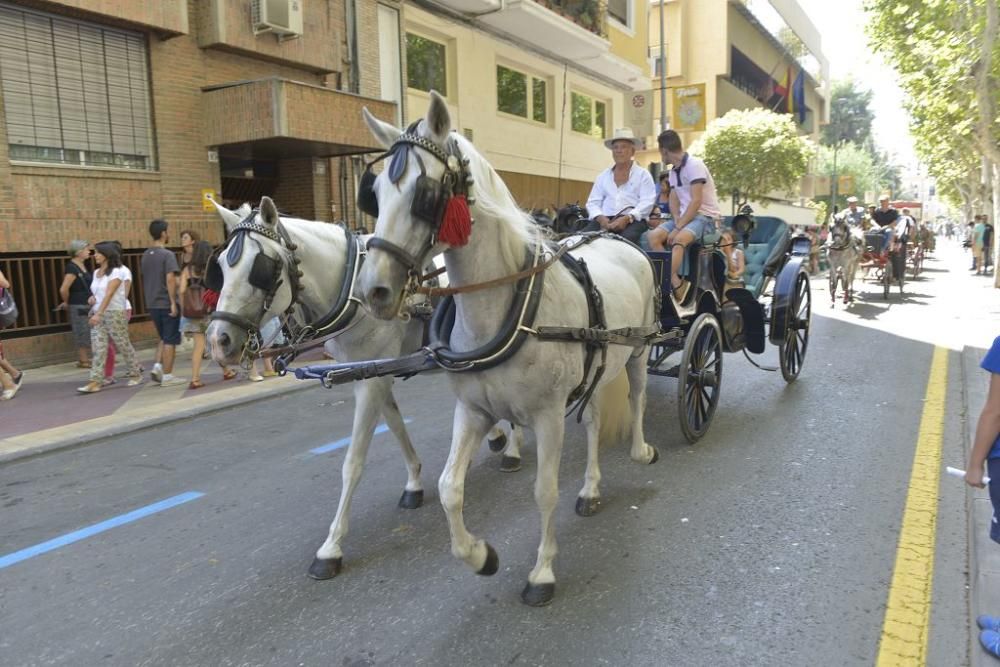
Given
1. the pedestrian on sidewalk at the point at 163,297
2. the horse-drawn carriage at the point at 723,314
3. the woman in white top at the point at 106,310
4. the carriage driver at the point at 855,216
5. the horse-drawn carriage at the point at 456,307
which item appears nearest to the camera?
the horse-drawn carriage at the point at 456,307

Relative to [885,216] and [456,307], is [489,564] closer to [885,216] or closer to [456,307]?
[456,307]

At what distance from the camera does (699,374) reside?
5617 millimetres

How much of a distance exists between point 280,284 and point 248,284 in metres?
0.17

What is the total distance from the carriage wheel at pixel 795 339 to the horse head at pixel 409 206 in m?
5.36

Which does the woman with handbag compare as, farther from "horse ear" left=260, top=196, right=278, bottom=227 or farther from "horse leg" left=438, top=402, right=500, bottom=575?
"horse leg" left=438, top=402, right=500, bottom=575

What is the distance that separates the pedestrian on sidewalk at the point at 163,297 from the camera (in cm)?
905

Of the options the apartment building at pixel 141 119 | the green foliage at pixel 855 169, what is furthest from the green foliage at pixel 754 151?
the green foliage at pixel 855 169

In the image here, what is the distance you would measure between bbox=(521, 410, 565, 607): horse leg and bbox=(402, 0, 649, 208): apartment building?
11.9 meters

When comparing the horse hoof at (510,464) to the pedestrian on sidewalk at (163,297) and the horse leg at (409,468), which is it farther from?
the pedestrian on sidewalk at (163,297)

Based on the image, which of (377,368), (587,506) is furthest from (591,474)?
(377,368)

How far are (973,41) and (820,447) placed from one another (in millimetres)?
12610

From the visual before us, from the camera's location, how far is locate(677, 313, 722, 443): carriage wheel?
5352 mm

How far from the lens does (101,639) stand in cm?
316

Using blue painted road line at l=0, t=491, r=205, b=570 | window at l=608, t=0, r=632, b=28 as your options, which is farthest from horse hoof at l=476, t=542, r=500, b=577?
window at l=608, t=0, r=632, b=28
